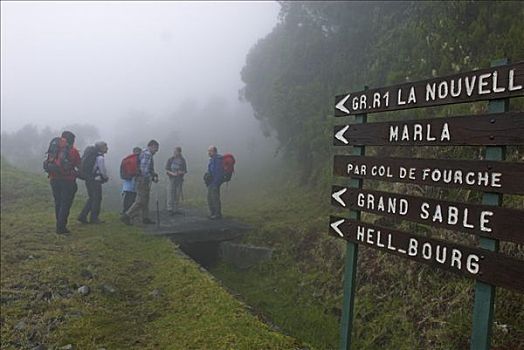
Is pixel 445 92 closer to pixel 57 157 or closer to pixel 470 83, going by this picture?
pixel 470 83

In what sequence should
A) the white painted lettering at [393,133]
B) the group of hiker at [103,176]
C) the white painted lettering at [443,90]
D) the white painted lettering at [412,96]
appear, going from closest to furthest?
the white painted lettering at [443,90] → the white painted lettering at [412,96] → the white painted lettering at [393,133] → the group of hiker at [103,176]

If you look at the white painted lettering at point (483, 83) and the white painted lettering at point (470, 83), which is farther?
the white painted lettering at point (470, 83)

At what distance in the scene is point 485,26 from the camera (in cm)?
798

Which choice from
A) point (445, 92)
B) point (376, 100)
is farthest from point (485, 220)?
point (376, 100)

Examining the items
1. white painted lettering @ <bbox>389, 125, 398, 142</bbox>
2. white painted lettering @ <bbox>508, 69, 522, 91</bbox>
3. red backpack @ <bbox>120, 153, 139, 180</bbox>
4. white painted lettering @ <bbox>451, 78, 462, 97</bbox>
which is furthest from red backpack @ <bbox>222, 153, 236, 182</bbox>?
white painted lettering @ <bbox>508, 69, 522, 91</bbox>

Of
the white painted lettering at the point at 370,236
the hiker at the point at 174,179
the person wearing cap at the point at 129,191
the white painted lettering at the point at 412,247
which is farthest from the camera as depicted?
the hiker at the point at 174,179

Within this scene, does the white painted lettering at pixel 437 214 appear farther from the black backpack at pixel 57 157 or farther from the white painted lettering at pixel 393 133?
the black backpack at pixel 57 157

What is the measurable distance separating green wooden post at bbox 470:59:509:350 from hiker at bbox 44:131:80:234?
326 inches

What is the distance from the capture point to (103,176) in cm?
1046

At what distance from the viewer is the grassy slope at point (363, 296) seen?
4.79 meters

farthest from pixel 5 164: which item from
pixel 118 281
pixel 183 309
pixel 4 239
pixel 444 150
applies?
pixel 444 150

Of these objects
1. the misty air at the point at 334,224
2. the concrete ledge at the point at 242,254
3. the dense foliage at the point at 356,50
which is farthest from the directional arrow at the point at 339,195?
the concrete ledge at the point at 242,254

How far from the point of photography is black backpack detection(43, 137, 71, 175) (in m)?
9.17

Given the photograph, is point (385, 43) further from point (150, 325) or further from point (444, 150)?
point (150, 325)
